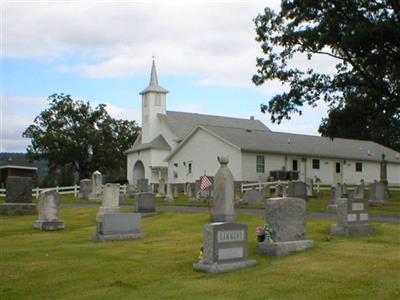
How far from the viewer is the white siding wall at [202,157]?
4684cm

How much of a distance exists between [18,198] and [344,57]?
17.5 m

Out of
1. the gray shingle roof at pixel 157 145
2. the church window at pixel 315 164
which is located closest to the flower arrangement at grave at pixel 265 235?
the church window at pixel 315 164

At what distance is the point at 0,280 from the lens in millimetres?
10773

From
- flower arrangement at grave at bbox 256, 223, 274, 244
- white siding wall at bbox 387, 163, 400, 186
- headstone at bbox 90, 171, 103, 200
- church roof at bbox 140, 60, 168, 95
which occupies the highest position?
church roof at bbox 140, 60, 168, 95

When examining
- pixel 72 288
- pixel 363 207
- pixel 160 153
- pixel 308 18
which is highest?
pixel 308 18

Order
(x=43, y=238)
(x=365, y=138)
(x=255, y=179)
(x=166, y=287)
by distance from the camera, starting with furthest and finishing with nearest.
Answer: (x=365, y=138)
(x=255, y=179)
(x=43, y=238)
(x=166, y=287)

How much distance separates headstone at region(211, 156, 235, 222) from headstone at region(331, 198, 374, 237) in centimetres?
381

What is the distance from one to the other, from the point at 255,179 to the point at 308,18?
18140 millimetres

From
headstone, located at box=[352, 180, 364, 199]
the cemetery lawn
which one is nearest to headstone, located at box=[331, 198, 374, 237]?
the cemetery lawn

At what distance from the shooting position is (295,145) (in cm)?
5144

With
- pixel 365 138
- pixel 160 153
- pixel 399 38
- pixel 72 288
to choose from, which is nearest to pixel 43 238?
pixel 72 288

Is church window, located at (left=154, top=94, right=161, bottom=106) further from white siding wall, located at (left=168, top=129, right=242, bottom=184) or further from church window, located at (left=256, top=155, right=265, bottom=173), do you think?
church window, located at (left=256, top=155, right=265, bottom=173)

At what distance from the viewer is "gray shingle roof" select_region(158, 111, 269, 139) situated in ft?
197

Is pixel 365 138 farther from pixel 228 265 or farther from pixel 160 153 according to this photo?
pixel 228 265
